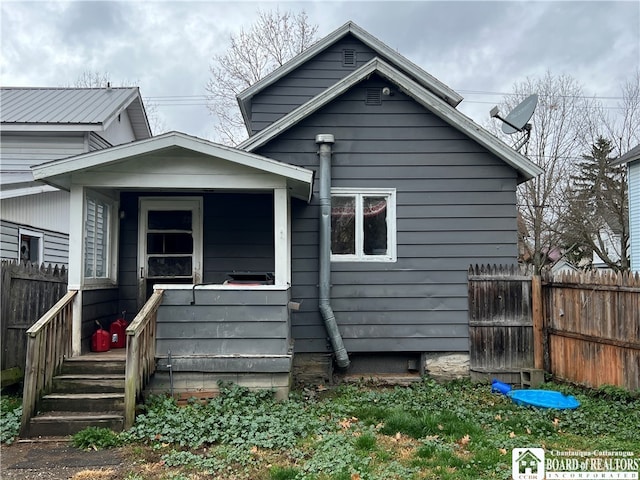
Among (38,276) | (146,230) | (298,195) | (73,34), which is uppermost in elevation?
(73,34)

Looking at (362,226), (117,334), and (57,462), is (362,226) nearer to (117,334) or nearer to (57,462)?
(117,334)

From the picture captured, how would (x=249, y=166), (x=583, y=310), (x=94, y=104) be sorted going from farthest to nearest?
(x=94, y=104) < (x=583, y=310) < (x=249, y=166)

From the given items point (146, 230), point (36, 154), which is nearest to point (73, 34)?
point (36, 154)

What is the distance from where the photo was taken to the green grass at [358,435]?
3.95 m

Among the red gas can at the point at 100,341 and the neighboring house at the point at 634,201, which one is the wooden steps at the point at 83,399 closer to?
the red gas can at the point at 100,341

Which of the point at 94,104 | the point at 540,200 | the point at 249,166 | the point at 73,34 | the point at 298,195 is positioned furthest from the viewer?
the point at 540,200

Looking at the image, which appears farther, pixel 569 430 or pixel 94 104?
pixel 94 104

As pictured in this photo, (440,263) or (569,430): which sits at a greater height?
(440,263)

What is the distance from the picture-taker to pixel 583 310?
6.41 m

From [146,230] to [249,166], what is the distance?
251 centimetres

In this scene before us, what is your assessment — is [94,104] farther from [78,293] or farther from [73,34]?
[78,293]

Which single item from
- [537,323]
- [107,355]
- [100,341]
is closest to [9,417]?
[107,355]

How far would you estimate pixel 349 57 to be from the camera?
32.9 feet

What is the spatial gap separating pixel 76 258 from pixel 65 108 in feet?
25.7
